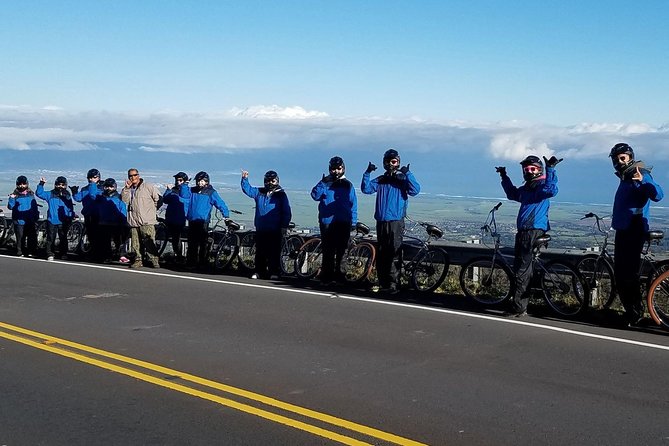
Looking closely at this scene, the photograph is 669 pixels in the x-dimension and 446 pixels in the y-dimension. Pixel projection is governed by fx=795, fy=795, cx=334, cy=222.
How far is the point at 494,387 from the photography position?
715 centimetres

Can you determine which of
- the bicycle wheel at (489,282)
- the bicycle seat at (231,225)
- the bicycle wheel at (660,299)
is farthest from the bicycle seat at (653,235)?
the bicycle seat at (231,225)

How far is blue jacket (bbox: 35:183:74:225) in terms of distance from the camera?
61.5 feet

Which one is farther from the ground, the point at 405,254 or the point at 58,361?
the point at 405,254

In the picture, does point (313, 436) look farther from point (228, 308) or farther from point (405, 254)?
point (405, 254)

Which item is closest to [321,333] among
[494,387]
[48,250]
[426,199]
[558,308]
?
[494,387]

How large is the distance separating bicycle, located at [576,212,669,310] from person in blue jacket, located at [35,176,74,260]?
12.6m

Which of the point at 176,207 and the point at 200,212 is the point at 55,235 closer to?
the point at 176,207

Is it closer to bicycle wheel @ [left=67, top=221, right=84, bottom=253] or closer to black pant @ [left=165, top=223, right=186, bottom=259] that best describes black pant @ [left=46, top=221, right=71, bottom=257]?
bicycle wheel @ [left=67, top=221, right=84, bottom=253]

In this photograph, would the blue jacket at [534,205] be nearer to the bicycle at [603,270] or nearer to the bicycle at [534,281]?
the bicycle at [534,281]

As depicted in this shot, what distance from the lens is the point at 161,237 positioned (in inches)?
728

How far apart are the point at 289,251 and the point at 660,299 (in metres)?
7.38

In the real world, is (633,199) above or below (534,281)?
above

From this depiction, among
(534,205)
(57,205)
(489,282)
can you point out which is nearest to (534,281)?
(489,282)

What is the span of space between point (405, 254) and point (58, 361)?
21.9 feet
